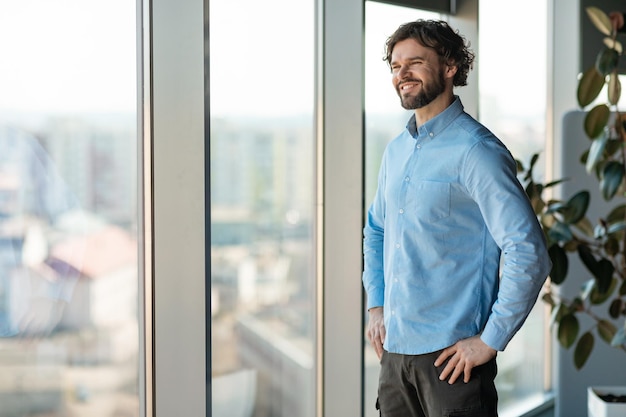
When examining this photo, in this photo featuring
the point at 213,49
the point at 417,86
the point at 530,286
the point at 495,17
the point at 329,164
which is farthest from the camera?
the point at 495,17

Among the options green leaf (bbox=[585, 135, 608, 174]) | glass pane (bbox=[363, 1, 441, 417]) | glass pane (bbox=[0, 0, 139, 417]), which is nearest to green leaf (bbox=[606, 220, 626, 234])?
green leaf (bbox=[585, 135, 608, 174])

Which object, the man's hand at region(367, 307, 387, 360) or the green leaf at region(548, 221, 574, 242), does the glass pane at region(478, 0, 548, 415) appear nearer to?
the green leaf at region(548, 221, 574, 242)

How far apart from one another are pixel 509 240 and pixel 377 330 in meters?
0.51

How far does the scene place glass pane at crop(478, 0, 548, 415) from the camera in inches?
172

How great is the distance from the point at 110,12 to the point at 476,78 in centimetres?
221

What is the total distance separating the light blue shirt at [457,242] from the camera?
1.74 meters

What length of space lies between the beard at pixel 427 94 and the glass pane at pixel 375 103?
144cm

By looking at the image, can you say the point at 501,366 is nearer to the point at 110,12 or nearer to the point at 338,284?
the point at 338,284

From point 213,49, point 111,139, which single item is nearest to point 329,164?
point 213,49

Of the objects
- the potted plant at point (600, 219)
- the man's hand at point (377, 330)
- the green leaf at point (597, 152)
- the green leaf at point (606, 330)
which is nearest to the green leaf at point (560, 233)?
the potted plant at point (600, 219)

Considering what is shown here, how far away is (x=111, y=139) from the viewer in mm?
2486

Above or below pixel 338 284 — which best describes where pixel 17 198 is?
above

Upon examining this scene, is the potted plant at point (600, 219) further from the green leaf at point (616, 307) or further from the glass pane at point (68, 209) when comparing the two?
the glass pane at point (68, 209)

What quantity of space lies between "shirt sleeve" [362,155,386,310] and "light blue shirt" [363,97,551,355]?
157mm
